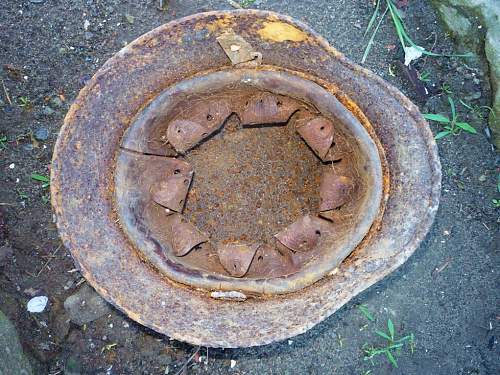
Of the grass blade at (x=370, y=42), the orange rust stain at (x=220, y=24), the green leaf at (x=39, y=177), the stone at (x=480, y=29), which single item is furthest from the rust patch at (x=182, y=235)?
the stone at (x=480, y=29)

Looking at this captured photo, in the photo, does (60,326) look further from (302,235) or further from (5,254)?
(302,235)

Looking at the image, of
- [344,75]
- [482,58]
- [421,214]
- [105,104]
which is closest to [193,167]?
[105,104]

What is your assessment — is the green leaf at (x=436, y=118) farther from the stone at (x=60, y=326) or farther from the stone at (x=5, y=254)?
the stone at (x=5, y=254)

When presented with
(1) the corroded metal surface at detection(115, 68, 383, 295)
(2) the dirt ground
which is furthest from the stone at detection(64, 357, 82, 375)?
(1) the corroded metal surface at detection(115, 68, 383, 295)

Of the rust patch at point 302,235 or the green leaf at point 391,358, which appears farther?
the green leaf at point 391,358

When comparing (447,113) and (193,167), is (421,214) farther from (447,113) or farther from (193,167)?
(447,113)
